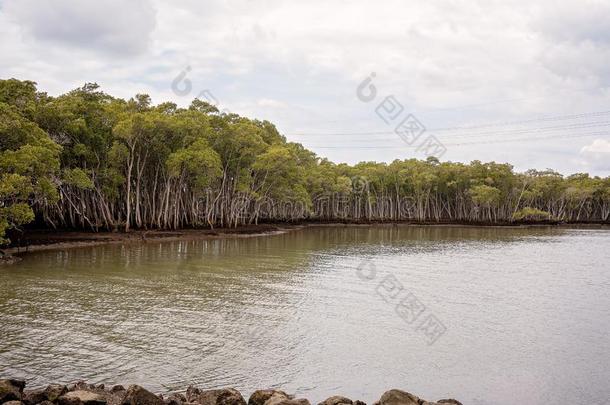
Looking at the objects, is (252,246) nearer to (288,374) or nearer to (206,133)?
(206,133)

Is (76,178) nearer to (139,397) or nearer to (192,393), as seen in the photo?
(192,393)

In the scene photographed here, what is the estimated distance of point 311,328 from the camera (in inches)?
590

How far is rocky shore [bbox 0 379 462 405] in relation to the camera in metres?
8.48

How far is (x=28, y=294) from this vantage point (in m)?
18.0

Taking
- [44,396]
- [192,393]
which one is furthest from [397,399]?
[44,396]

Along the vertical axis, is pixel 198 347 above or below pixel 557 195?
below

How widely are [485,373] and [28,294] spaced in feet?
48.4

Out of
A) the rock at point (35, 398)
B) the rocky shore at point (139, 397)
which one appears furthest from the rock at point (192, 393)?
the rock at point (35, 398)

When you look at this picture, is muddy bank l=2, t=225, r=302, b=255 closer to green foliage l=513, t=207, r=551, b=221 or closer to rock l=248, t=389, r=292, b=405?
rock l=248, t=389, r=292, b=405

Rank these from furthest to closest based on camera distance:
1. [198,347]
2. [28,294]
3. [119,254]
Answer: [119,254]
[28,294]
[198,347]

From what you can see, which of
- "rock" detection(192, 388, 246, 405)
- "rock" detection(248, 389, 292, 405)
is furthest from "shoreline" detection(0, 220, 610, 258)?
"rock" detection(248, 389, 292, 405)

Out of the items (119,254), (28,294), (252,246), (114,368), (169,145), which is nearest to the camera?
(114,368)

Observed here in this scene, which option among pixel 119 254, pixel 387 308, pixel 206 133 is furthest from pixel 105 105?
pixel 387 308

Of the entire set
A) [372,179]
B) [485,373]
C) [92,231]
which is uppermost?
[372,179]
